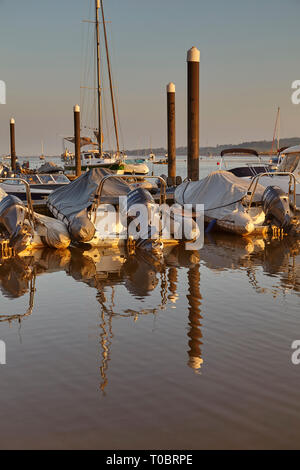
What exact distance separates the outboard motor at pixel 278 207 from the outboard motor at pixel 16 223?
6466 mm

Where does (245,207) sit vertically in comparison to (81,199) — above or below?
below

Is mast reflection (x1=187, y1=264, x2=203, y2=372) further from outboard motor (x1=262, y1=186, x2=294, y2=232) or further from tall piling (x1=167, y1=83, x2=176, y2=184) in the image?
tall piling (x1=167, y1=83, x2=176, y2=184)

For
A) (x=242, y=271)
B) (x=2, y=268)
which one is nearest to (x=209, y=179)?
(x=242, y=271)

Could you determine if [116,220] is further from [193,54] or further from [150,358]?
[193,54]

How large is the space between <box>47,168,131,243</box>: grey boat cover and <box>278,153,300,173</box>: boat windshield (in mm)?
7293

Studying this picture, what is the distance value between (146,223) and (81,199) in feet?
9.79

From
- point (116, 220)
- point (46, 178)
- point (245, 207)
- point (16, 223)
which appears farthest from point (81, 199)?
point (46, 178)

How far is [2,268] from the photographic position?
1063cm

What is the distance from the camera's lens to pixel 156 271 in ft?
33.2

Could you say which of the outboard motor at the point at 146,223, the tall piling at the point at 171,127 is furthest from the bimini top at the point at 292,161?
the outboard motor at the point at 146,223

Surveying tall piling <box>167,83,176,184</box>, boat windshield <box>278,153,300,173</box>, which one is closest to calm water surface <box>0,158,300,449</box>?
boat windshield <box>278,153,300,173</box>

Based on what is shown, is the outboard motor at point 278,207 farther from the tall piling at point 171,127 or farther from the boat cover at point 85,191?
the tall piling at point 171,127

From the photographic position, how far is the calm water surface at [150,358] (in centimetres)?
400
